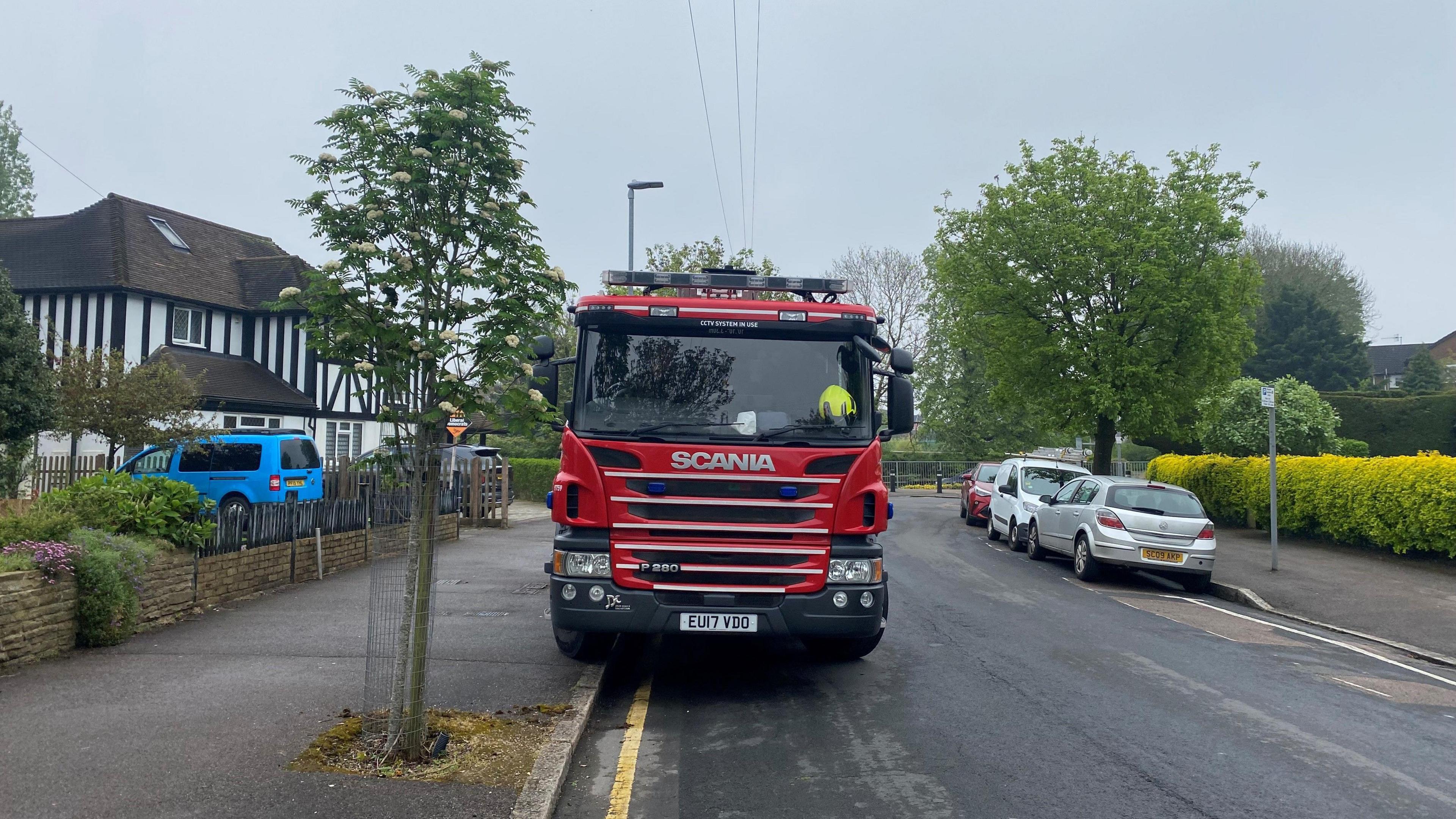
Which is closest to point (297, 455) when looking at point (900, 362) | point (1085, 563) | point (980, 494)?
point (1085, 563)

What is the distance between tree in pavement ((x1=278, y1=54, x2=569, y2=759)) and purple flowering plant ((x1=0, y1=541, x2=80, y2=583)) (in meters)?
3.72

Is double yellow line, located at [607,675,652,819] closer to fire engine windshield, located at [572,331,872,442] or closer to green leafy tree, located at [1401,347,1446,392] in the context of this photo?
fire engine windshield, located at [572,331,872,442]

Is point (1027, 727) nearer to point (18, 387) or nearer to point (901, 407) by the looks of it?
point (901, 407)

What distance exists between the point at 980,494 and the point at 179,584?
1998 centimetres

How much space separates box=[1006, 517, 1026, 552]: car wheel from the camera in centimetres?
1950

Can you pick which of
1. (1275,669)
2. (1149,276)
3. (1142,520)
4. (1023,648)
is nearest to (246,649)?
(1023,648)

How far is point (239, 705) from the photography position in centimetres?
612

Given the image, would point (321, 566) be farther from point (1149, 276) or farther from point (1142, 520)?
point (1149, 276)

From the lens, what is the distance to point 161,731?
5488 millimetres

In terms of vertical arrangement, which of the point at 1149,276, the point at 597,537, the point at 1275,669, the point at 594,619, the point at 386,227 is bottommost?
the point at 1275,669

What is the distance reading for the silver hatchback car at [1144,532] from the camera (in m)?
14.0

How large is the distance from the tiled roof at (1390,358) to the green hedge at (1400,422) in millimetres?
45553

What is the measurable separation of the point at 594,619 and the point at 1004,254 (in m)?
19.4

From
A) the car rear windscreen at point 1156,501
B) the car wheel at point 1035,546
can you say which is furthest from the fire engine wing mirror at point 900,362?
the car wheel at point 1035,546
